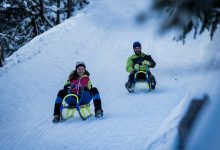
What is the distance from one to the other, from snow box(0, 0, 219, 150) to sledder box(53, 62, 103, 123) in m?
0.19

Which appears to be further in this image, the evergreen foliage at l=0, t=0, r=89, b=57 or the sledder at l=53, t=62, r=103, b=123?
the evergreen foliage at l=0, t=0, r=89, b=57

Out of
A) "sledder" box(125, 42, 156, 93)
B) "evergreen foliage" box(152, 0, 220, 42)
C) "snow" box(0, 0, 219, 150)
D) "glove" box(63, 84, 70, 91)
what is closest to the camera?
"evergreen foliage" box(152, 0, 220, 42)

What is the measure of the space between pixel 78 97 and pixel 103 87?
111 inches

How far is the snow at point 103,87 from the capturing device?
378 cm

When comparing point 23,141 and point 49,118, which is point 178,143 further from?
point 49,118

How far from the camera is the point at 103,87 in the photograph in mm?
9539

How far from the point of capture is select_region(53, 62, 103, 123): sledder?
6.61 meters

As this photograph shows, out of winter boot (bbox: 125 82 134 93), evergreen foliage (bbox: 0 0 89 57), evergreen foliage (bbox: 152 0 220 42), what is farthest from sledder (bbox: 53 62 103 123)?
evergreen foliage (bbox: 0 0 89 57)

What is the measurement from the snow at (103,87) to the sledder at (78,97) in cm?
19

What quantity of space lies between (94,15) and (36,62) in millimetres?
8468

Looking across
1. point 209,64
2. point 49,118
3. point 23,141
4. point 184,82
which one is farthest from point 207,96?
point 184,82

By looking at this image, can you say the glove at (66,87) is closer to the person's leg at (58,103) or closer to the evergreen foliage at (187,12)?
the person's leg at (58,103)

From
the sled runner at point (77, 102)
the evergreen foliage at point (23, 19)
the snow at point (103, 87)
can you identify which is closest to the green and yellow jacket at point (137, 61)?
the snow at point (103, 87)

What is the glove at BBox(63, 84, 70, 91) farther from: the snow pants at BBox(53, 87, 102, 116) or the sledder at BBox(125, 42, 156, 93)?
the sledder at BBox(125, 42, 156, 93)
